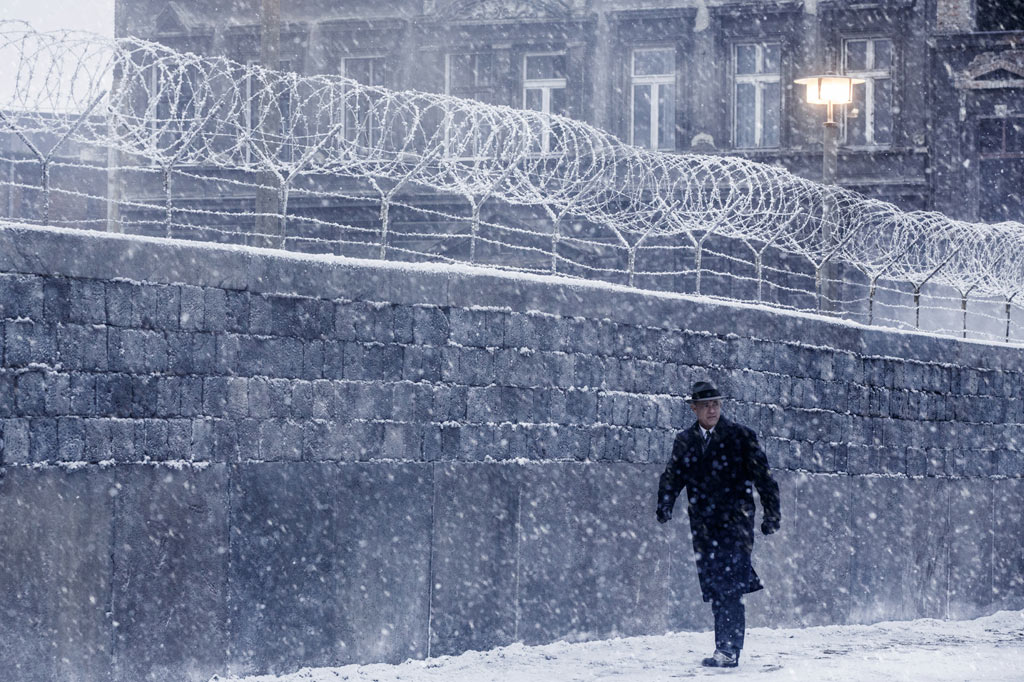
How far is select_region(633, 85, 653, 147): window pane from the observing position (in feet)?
83.9

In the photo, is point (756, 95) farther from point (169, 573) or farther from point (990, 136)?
point (169, 573)

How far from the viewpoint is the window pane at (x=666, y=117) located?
2544cm

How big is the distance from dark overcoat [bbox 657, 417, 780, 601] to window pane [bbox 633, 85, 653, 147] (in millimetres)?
16461

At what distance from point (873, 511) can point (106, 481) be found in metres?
6.92

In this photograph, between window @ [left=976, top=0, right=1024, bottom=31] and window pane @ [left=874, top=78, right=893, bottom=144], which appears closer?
window pane @ [left=874, top=78, right=893, bottom=144]

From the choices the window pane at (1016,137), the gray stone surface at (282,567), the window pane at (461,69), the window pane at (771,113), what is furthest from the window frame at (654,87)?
the gray stone surface at (282,567)

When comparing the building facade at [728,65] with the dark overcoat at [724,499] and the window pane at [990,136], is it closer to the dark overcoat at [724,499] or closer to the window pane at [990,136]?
the window pane at [990,136]

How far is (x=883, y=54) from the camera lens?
982 inches

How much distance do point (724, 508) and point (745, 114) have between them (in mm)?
16762

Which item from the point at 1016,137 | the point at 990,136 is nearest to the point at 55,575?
the point at 990,136

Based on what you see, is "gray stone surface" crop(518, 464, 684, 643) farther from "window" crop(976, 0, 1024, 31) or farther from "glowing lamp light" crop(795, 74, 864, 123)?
"window" crop(976, 0, 1024, 31)

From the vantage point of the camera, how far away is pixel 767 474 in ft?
30.5

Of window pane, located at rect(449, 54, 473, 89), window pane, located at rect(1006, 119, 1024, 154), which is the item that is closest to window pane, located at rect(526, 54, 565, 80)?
window pane, located at rect(449, 54, 473, 89)

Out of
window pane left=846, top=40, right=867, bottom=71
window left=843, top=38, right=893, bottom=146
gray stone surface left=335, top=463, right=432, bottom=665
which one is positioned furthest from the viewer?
window pane left=846, top=40, right=867, bottom=71
